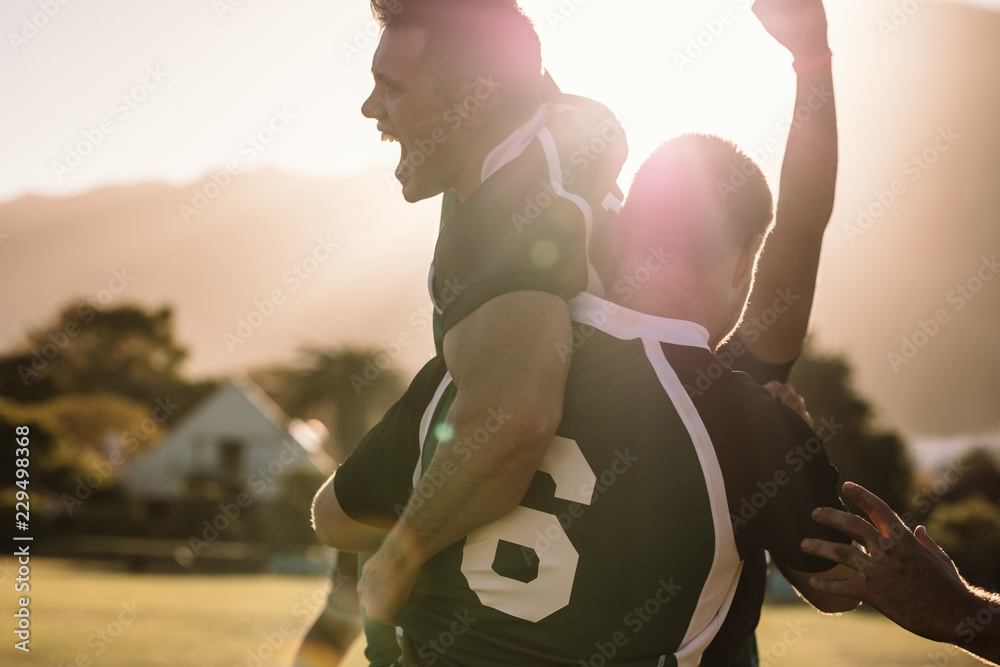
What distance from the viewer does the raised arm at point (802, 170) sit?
8.54 ft

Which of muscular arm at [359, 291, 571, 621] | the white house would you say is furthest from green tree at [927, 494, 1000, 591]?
the white house

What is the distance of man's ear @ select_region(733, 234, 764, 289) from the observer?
2061mm

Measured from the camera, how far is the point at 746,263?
2.08m

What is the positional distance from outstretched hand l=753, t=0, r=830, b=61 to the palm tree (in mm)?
57814

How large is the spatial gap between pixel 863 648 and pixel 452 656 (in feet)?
46.1

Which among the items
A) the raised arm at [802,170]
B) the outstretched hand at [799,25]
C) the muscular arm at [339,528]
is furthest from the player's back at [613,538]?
the outstretched hand at [799,25]

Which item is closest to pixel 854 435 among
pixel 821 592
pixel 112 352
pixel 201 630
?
pixel 201 630

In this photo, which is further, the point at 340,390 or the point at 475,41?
the point at 340,390

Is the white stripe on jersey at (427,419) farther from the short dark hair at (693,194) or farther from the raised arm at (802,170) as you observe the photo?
the raised arm at (802,170)

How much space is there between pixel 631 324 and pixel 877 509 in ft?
2.24

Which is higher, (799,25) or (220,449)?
(799,25)

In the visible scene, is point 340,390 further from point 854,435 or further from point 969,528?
point 969,528

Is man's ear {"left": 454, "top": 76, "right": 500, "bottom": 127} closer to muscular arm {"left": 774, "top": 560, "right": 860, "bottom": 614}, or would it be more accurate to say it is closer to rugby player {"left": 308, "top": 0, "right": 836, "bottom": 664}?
rugby player {"left": 308, "top": 0, "right": 836, "bottom": 664}

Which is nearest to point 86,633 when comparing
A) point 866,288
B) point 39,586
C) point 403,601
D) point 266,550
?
point 39,586
